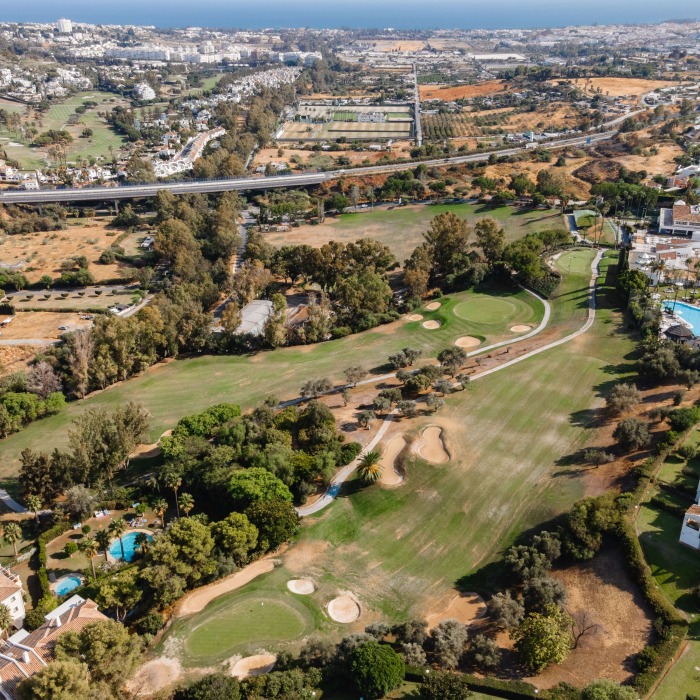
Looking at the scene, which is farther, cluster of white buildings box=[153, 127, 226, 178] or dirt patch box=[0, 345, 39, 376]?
cluster of white buildings box=[153, 127, 226, 178]

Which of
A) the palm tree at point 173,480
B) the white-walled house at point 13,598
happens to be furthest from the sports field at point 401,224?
the white-walled house at point 13,598

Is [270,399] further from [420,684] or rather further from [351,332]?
[420,684]

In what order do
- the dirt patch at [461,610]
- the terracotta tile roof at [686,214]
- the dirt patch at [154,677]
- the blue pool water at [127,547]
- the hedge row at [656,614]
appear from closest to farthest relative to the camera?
the hedge row at [656,614], the dirt patch at [154,677], the dirt patch at [461,610], the blue pool water at [127,547], the terracotta tile roof at [686,214]

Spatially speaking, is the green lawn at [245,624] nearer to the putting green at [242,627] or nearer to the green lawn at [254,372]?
the putting green at [242,627]

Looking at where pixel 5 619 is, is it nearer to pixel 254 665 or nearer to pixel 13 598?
pixel 13 598

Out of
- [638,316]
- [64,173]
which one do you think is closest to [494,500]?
[638,316]

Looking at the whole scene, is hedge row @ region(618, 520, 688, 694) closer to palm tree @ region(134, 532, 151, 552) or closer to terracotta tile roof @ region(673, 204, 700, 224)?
palm tree @ region(134, 532, 151, 552)

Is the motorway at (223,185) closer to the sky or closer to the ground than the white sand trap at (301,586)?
closer to the sky

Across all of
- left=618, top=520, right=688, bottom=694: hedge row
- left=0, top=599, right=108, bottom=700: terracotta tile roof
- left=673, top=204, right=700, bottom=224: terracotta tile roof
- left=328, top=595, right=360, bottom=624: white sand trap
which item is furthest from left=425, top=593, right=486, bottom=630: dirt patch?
left=673, top=204, right=700, bottom=224: terracotta tile roof
